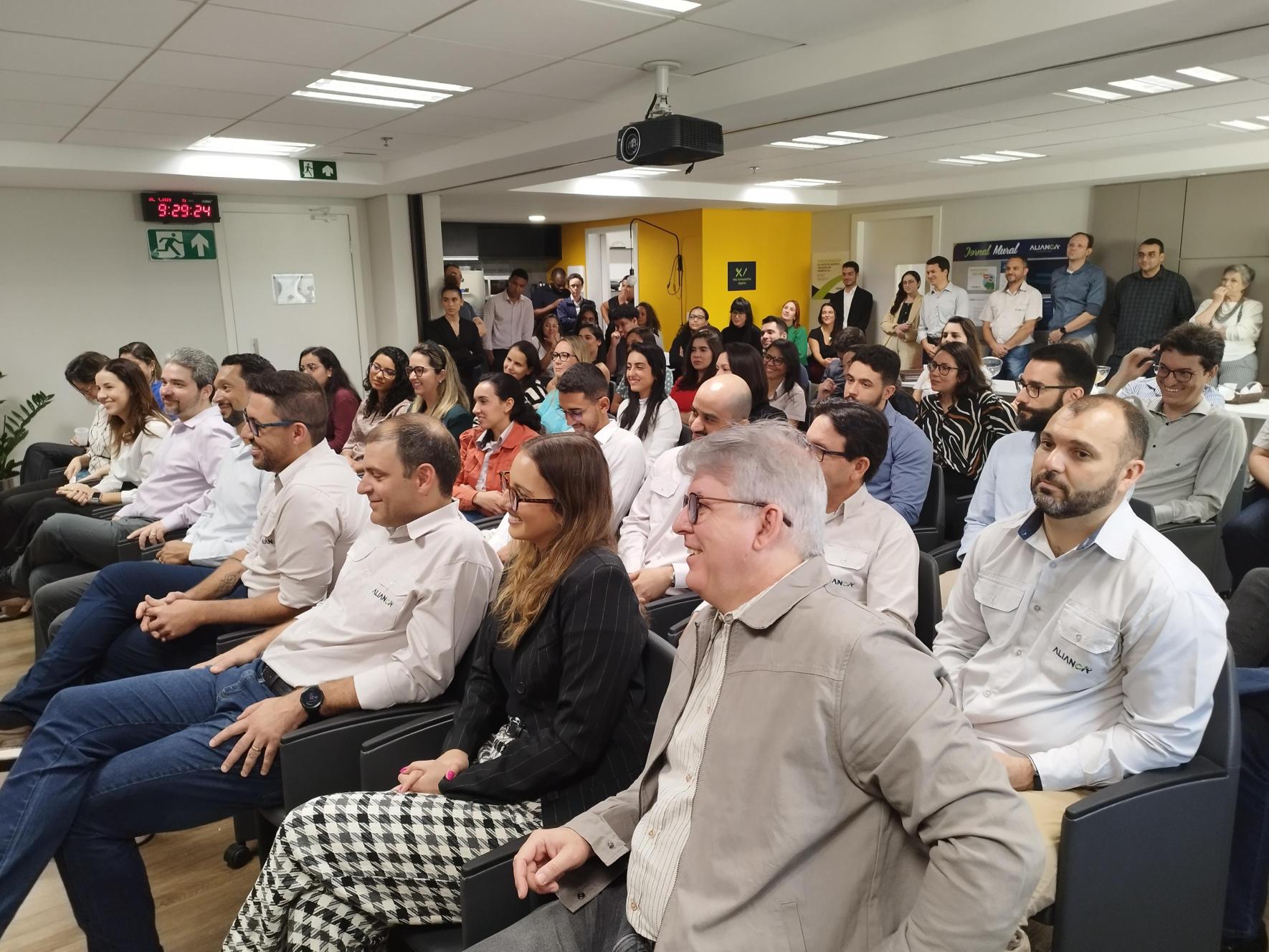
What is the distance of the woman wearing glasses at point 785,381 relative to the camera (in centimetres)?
517

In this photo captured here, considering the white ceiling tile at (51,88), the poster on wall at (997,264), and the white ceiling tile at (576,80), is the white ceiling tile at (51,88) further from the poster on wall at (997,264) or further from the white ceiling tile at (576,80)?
the poster on wall at (997,264)

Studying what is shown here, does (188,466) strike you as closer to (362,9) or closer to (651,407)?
(362,9)

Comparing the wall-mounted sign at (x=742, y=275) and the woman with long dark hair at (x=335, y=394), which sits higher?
the wall-mounted sign at (x=742, y=275)

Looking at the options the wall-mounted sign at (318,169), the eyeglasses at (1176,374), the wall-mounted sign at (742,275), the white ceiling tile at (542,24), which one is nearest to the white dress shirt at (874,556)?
the eyeglasses at (1176,374)

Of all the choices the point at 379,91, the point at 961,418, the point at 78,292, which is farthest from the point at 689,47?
the point at 78,292

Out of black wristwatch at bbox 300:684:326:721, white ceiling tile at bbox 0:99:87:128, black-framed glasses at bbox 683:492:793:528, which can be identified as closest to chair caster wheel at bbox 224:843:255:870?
black wristwatch at bbox 300:684:326:721

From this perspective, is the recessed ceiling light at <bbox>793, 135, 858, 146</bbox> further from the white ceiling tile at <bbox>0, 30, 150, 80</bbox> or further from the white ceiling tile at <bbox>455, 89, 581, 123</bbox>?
the white ceiling tile at <bbox>0, 30, 150, 80</bbox>

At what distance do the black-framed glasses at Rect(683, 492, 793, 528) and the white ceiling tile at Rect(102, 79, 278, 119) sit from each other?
4847 mm

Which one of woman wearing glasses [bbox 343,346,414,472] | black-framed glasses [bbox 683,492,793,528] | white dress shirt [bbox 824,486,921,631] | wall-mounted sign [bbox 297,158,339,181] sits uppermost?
wall-mounted sign [bbox 297,158,339,181]

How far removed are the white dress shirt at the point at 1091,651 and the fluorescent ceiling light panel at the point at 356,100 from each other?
4759mm

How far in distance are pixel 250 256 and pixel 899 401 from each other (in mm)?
6865

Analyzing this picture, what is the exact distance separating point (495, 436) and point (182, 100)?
119 inches

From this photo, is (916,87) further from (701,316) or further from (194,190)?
(194,190)

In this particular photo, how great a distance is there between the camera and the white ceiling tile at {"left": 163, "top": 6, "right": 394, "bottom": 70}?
367 centimetres
